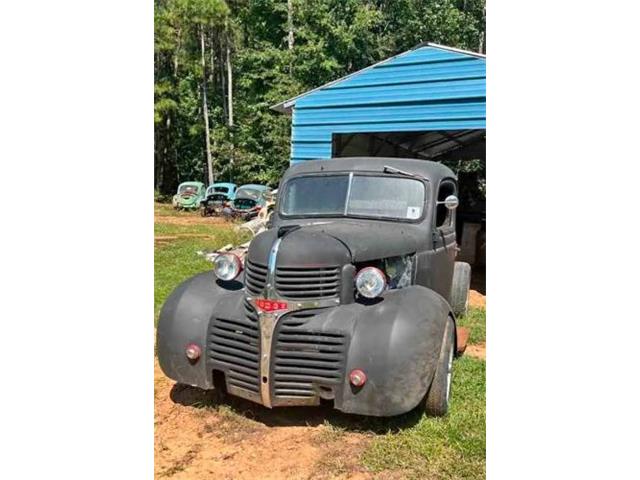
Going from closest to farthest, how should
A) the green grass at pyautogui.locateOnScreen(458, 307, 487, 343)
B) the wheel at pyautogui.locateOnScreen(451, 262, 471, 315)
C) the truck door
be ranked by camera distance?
the truck door → the green grass at pyautogui.locateOnScreen(458, 307, 487, 343) → the wheel at pyautogui.locateOnScreen(451, 262, 471, 315)

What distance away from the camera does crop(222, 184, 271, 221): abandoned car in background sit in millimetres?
16281

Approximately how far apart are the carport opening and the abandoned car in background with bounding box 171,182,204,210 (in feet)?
29.3

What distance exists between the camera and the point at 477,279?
8.69 m

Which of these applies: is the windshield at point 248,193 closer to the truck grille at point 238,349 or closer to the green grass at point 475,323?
the green grass at point 475,323

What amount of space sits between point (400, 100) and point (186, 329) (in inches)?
239

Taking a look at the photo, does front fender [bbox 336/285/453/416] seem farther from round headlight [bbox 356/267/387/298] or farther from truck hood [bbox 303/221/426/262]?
truck hood [bbox 303/221/426/262]

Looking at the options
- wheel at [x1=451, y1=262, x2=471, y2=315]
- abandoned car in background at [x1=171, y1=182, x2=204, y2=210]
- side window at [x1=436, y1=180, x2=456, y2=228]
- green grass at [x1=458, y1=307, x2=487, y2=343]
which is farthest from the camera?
abandoned car in background at [x1=171, y1=182, x2=204, y2=210]

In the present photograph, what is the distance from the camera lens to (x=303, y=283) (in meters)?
3.36

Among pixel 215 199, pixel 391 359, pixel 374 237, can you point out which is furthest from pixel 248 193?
pixel 391 359

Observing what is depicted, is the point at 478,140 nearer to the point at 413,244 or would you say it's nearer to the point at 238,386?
the point at 413,244

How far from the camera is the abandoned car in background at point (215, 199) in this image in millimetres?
17609

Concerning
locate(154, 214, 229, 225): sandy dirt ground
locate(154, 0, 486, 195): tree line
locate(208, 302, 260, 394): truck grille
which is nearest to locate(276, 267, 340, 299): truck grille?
locate(208, 302, 260, 394): truck grille

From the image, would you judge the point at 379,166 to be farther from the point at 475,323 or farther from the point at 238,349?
the point at 475,323
